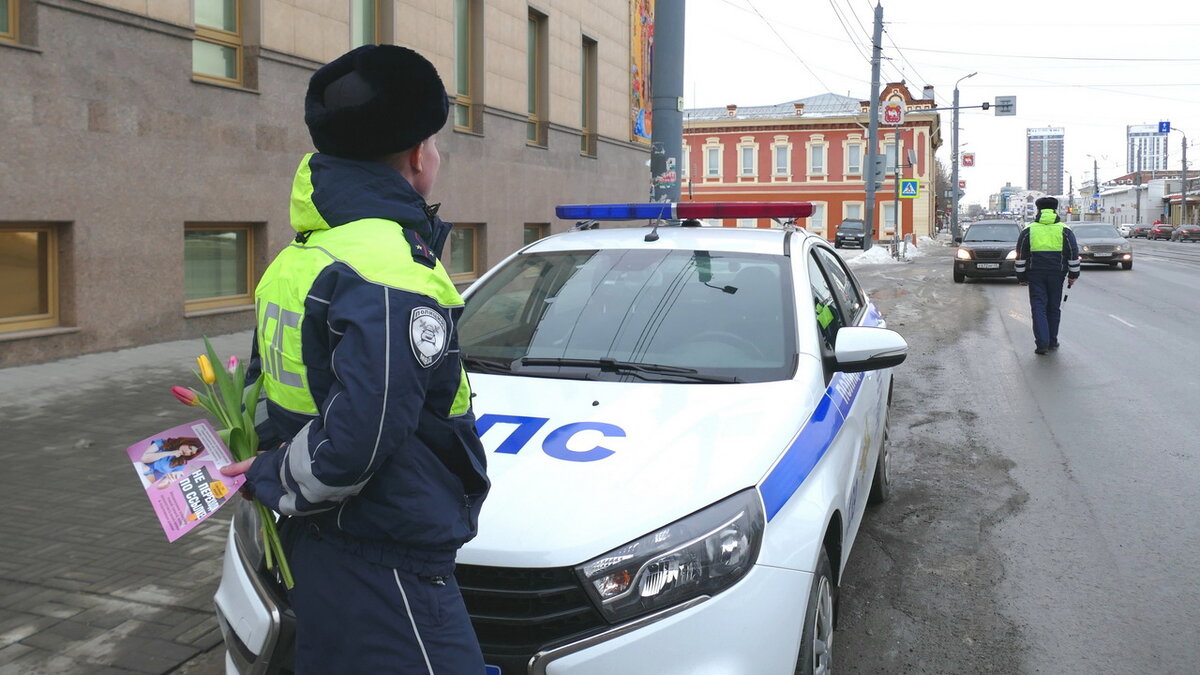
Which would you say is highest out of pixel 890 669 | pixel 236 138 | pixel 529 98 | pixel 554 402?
pixel 529 98

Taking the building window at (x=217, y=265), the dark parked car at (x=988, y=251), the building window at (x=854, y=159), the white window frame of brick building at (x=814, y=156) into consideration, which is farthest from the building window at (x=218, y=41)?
the building window at (x=854, y=159)

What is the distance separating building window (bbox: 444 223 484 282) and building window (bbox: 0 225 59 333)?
8223 millimetres

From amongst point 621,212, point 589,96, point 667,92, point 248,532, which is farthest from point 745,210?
point 589,96

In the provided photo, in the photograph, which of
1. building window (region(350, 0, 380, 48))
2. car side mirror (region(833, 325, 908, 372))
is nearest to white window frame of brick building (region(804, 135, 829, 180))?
building window (region(350, 0, 380, 48))

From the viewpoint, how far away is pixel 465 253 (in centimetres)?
1852

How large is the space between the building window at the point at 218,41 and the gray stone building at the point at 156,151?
18 millimetres

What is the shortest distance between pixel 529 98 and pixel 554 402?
1764cm

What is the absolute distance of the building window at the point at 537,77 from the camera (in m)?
20.4

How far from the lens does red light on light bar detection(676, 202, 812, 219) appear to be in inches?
181

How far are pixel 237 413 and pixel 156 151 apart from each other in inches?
389

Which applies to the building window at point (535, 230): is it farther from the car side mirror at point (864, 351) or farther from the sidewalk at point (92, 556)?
the car side mirror at point (864, 351)

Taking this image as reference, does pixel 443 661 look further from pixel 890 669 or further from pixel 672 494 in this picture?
pixel 890 669

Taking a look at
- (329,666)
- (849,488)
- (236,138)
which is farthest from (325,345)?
(236,138)

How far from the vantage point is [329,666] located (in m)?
2.07
